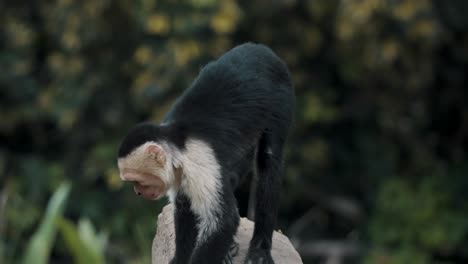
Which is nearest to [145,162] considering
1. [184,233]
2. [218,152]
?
[218,152]

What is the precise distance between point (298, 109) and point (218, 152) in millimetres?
4575

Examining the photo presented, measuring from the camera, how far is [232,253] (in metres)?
4.51

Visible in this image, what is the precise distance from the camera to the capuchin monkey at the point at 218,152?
420 centimetres

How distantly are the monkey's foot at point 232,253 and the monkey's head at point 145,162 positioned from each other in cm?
44

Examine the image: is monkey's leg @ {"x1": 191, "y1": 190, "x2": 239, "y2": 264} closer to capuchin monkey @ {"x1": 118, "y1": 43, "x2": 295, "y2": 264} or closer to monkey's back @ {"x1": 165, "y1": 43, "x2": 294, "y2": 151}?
capuchin monkey @ {"x1": 118, "y1": 43, "x2": 295, "y2": 264}

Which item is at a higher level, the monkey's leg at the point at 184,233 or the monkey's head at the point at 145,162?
the monkey's head at the point at 145,162

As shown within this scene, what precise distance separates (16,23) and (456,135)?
467cm

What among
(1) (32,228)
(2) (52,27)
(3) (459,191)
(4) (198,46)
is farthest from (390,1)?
(1) (32,228)

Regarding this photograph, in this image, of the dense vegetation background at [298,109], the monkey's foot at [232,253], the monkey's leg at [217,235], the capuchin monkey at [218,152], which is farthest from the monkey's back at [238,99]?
the dense vegetation background at [298,109]

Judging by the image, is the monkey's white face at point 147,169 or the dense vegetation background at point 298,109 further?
the dense vegetation background at point 298,109

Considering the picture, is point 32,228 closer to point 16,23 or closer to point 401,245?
point 16,23

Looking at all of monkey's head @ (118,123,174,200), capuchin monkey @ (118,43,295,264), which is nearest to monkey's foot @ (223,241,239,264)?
capuchin monkey @ (118,43,295,264)

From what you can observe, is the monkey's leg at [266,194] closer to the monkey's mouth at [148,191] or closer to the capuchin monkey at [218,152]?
the capuchin monkey at [218,152]

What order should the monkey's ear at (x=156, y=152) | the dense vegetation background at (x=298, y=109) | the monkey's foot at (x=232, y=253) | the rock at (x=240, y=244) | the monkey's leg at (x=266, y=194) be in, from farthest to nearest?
the dense vegetation background at (x=298, y=109) → the rock at (x=240, y=244) → the monkey's leg at (x=266, y=194) → the monkey's foot at (x=232, y=253) → the monkey's ear at (x=156, y=152)
